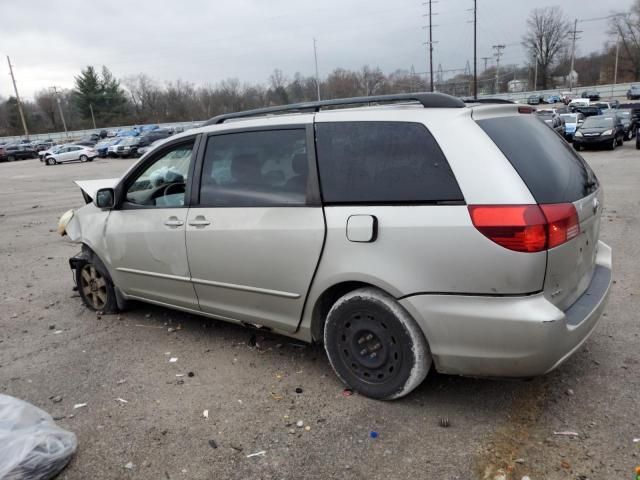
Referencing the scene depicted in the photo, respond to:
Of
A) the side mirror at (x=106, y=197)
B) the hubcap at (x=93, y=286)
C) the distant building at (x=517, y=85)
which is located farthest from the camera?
the distant building at (x=517, y=85)

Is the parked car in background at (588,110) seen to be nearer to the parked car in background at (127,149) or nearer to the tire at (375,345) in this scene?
the parked car in background at (127,149)

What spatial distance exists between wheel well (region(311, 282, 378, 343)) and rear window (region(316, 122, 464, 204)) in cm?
54

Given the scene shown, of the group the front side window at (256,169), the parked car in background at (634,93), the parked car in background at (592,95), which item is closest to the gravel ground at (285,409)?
the front side window at (256,169)

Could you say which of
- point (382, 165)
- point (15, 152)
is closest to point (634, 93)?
point (15, 152)

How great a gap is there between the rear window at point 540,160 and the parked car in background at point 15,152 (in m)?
52.4

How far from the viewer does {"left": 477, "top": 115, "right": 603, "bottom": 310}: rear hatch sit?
2691 mm

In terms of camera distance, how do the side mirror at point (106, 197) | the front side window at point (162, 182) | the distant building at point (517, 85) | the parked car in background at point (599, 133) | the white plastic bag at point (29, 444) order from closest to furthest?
the white plastic bag at point (29, 444)
the front side window at point (162, 182)
the side mirror at point (106, 197)
the parked car in background at point (599, 133)
the distant building at point (517, 85)

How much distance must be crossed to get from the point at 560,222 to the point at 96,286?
4.31 metres

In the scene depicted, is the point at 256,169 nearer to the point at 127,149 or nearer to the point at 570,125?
the point at 570,125

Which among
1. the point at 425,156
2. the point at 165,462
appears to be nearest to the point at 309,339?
the point at 165,462

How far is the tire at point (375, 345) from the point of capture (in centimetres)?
295

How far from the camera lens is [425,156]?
2.85m

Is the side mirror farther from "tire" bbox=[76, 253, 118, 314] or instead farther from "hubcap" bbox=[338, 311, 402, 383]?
"hubcap" bbox=[338, 311, 402, 383]

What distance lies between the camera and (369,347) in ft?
10.3
